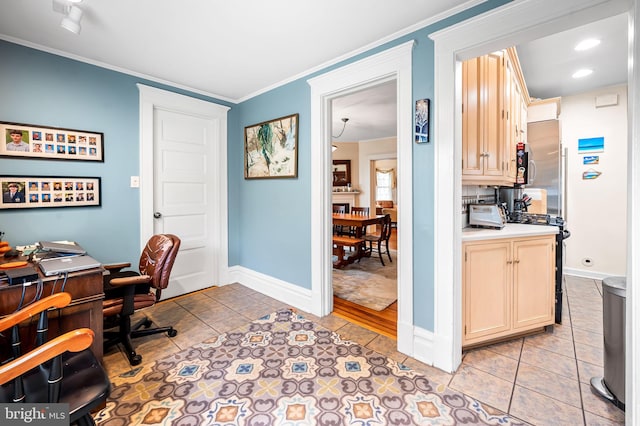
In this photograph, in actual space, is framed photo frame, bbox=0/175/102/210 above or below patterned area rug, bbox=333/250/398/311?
above

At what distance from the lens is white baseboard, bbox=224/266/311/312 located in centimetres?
296

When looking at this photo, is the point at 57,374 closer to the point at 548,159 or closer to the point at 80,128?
the point at 80,128

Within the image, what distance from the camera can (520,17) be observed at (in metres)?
1.61

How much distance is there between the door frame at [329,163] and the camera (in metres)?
2.12

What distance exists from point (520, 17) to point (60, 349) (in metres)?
2.65

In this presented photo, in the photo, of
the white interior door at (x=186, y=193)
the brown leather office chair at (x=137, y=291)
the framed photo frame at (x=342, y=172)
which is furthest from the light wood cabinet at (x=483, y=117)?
the framed photo frame at (x=342, y=172)

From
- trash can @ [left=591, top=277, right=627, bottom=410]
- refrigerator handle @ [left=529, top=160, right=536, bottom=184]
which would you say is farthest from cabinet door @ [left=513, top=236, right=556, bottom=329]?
refrigerator handle @ [left=529, top=160, right=536, bottom=184]

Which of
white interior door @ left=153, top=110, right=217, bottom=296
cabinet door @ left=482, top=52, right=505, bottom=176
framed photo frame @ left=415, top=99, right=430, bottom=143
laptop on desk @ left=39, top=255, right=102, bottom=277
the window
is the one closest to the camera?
laptop on desk @ left=39, top=255, right=102, bottom=277

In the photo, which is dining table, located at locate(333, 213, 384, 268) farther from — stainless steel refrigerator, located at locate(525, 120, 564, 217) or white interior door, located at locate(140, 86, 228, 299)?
stainless steel refrigerator, located at locate(525, 120, 564, 217)

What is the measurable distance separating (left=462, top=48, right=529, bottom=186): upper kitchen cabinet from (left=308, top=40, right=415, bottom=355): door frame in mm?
510

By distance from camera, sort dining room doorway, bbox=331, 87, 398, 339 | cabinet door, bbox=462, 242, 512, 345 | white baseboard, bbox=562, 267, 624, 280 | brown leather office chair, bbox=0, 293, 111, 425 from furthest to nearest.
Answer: white baseboard, bbox=562, 267, 624, 280 → dining room doorway, bbox=331, 87, 398, 339 → cabinet door, bbox=462, 242, 512, 345 → brown leather office chair, bbox=0, 293, 111, 425

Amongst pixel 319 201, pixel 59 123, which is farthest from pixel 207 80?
pixel 319 201

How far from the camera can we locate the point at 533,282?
2334mm

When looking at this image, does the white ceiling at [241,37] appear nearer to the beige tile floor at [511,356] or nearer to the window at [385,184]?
the beige tile floor at [511,356]
